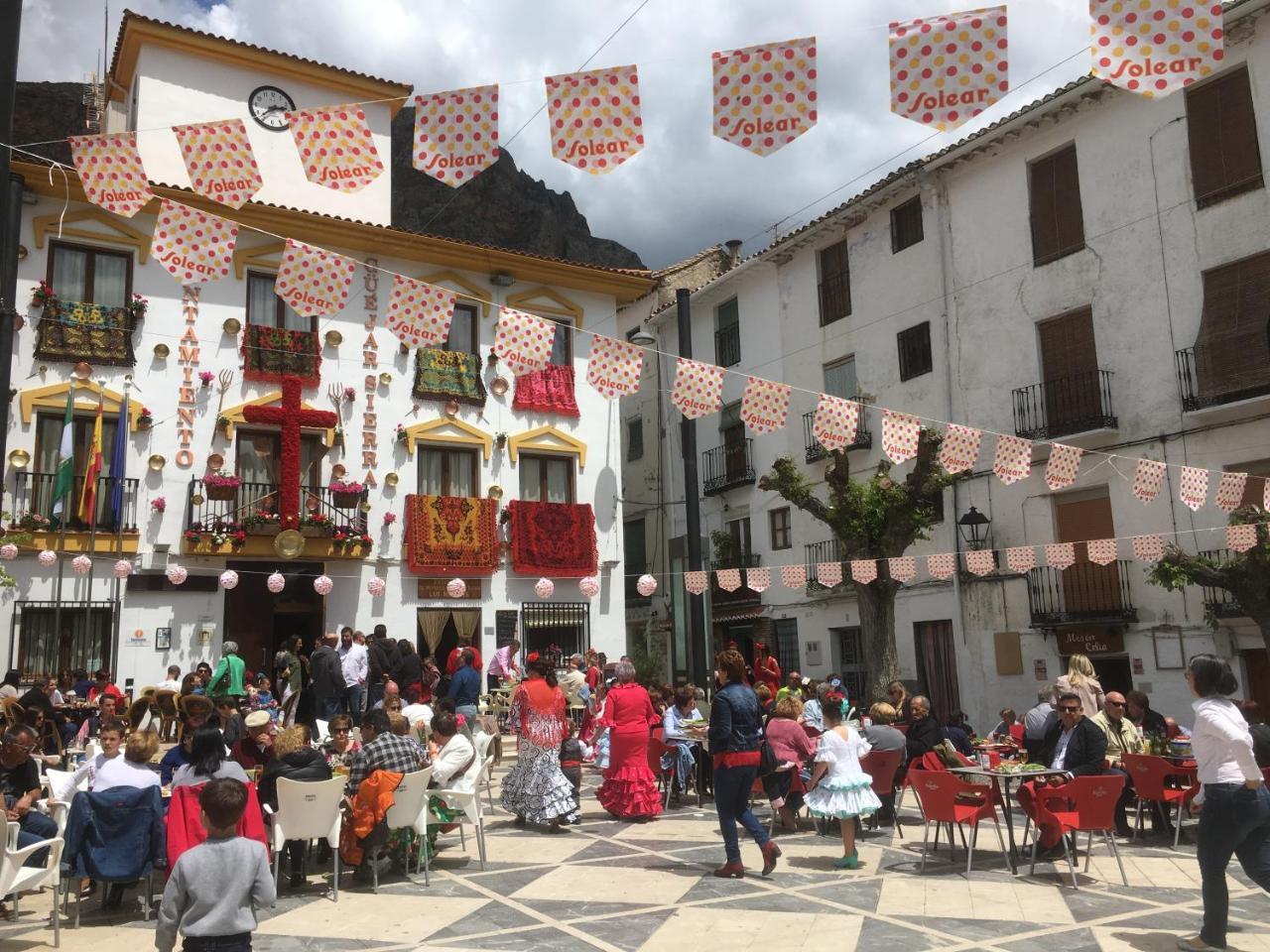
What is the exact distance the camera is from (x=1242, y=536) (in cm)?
1437

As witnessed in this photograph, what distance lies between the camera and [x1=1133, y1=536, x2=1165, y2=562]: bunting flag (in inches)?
645

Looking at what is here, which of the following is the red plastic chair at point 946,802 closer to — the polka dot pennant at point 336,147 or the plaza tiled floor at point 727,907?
the plaza tiled floor at point 727,907

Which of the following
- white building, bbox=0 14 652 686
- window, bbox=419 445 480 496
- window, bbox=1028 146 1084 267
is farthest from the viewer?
window, bbox=419 445 480 496

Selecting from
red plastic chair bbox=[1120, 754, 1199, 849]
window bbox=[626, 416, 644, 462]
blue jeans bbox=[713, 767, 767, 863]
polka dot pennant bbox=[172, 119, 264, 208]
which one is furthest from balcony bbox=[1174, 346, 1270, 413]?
window bbox=[626, 416, 644, 462]

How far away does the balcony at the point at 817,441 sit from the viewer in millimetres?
22344

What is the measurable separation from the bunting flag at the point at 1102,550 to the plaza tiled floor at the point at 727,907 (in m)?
8.62

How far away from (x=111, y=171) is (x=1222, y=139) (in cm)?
1628

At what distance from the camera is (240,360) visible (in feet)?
62.7

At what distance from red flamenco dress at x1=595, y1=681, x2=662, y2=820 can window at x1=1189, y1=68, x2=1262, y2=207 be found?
1308 cm

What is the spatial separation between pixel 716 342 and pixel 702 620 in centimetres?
1197

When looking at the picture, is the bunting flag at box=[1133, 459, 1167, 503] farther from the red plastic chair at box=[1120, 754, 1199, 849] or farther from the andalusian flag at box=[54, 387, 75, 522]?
the andalusian flag at box=[54, 387, 75, 522]

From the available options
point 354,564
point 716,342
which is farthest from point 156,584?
point 716,342

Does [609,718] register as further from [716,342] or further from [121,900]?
[716,342]

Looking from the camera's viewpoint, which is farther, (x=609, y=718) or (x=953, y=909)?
(x=609, y=718)
